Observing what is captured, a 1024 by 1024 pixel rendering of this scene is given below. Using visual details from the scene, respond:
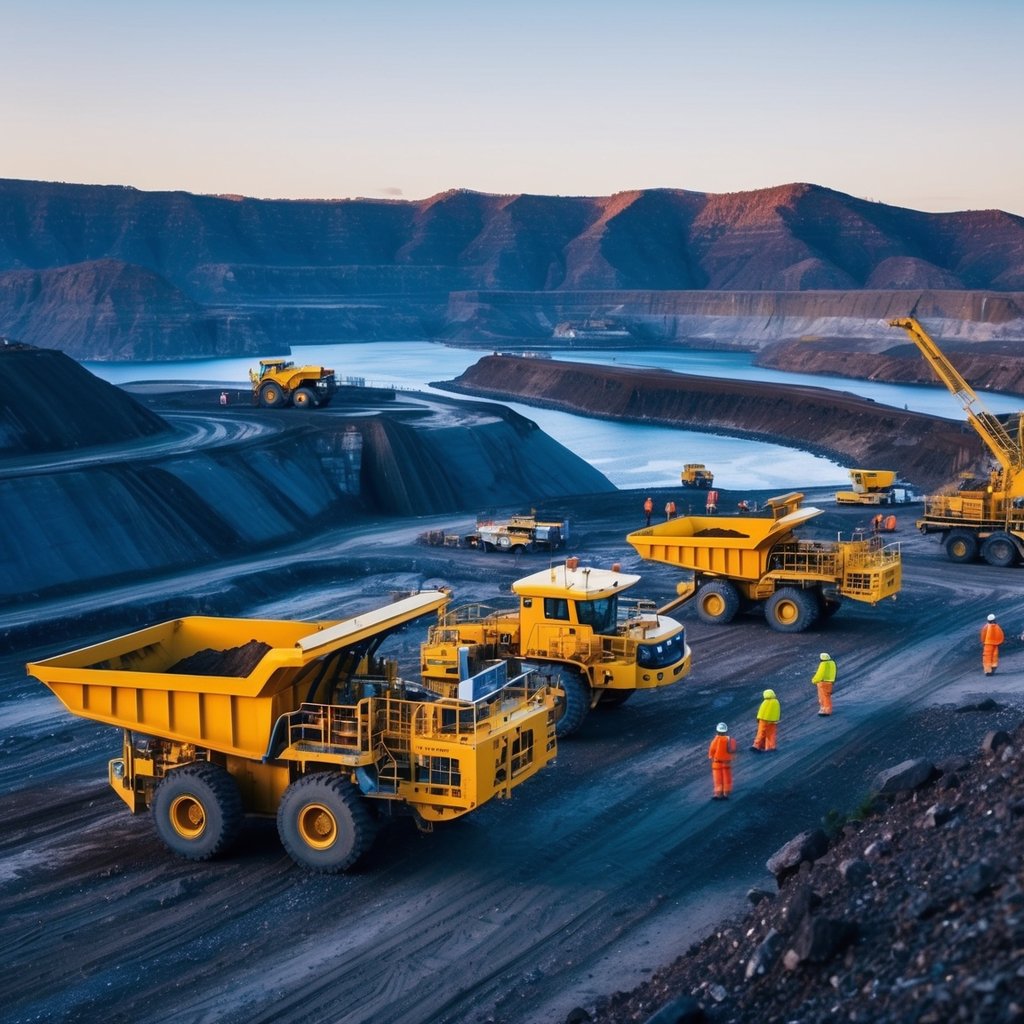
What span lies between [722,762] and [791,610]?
358 inches

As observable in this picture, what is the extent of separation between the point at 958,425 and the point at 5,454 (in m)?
41.1

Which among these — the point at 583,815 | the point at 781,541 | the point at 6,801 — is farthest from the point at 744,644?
the point at 6,801

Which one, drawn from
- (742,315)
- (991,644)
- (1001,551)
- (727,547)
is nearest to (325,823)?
(991,644)

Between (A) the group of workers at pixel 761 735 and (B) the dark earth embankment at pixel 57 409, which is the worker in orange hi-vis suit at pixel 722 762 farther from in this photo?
(B) the dark earth embankment at pixel 57 409

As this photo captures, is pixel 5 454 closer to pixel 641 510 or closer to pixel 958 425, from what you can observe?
pixel 641 510

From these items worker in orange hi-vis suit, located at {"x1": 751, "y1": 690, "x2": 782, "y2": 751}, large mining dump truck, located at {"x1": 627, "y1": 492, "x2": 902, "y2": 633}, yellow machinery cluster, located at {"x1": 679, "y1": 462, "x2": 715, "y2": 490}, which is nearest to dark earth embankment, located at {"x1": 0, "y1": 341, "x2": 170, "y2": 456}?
yellow machinery cluster, located at {"x1": 679, "y1": 462, "x2": 715, "y2": 490}

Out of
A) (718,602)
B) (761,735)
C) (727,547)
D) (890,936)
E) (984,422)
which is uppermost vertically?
(984,422)

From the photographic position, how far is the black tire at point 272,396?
51531mm

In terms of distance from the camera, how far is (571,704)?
16359mm

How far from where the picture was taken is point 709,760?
15656mm

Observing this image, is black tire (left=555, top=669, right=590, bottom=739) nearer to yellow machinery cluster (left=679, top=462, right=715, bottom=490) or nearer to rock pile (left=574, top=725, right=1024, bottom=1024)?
rock pile (left=574, top=725, right=1024, bottom=1024)

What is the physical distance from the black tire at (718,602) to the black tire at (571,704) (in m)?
7.40

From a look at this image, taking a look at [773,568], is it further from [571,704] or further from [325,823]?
[325,823]

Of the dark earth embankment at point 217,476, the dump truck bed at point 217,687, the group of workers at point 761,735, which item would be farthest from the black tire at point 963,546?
the dump truck bed at point 217,687
